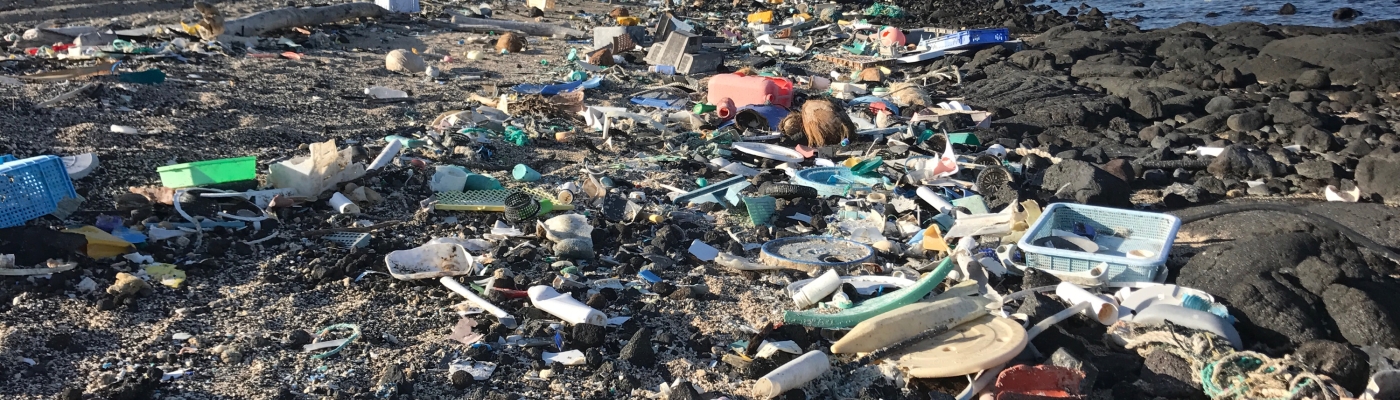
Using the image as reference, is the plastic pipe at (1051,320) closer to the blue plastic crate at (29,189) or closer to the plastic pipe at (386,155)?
the plastic pipe at (386,155)

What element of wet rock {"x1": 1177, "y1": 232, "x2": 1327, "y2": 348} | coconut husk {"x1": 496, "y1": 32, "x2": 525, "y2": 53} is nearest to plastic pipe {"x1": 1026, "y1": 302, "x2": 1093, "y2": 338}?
wet rock {"x1": 1177, "y1": 232, "x2": 1327, "y2": 348}

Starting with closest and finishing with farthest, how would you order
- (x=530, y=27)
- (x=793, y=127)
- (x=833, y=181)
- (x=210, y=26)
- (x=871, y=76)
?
(x=833, y=181), (x=793, y=127), (x=210, y=26), (x=871, y=76), (x=530, y=27)

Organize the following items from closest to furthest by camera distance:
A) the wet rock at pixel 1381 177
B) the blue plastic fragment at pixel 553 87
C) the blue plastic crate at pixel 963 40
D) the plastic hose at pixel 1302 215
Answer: the plastic hose at pixel 1302 215 → the wet rock at pixel 1381 177 → the blue plastic fragment at pixel 553 87 → the blue plastic crate at pixel 963 40

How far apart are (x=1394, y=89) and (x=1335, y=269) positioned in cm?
807

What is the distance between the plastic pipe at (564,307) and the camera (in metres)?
3.96

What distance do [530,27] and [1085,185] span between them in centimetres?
1022

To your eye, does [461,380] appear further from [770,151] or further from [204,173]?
[770,151]

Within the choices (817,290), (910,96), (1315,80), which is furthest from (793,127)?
(1315,80)

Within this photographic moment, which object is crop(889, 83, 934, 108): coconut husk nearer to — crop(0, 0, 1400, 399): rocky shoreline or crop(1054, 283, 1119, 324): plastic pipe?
crop(0, 0, 1400, 399): rocky shoreline

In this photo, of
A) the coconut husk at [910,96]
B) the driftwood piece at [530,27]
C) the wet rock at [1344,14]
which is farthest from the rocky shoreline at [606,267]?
the wet rock at [1344,14]

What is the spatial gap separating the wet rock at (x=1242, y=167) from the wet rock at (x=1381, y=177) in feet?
1.75

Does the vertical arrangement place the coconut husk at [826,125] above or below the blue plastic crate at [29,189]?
below

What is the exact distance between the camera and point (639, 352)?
3.76m

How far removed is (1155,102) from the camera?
31.1 feet
